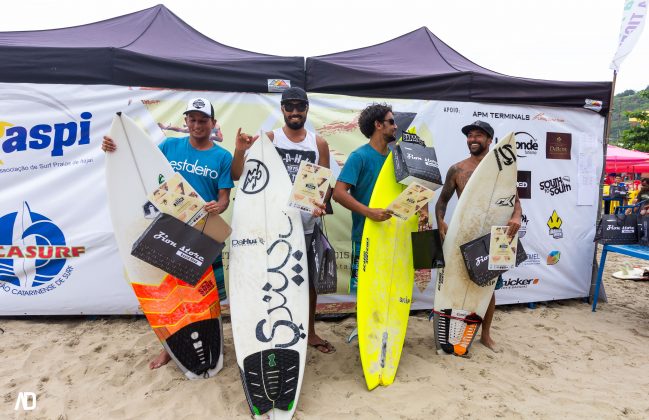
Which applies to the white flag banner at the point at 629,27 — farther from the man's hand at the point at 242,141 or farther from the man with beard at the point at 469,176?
the man's hand at the point at 242,141

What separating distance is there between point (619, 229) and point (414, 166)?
241cm

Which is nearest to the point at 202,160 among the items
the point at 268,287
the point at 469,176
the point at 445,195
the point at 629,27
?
the point at 268,287

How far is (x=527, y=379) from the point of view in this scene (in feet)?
7.63

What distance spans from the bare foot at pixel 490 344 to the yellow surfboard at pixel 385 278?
0.72m

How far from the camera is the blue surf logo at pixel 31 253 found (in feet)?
9.77

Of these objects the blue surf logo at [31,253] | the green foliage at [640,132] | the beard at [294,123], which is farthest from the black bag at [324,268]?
the green foliage at [640,132]

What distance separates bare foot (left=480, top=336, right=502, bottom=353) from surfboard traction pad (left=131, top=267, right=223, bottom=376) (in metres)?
1.82

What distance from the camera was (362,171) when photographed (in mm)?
2447

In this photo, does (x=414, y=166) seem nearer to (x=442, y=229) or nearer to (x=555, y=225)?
(x=442, y=229)

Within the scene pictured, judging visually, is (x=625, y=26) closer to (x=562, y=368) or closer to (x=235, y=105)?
(x=562, y=368)

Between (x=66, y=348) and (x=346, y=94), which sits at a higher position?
(x=346, y=94)

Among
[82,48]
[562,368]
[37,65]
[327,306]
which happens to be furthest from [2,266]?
[562,368]

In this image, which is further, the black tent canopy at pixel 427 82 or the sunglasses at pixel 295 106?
the black tent canopy at pixel 427 82

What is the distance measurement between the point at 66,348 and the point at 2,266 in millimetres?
968
